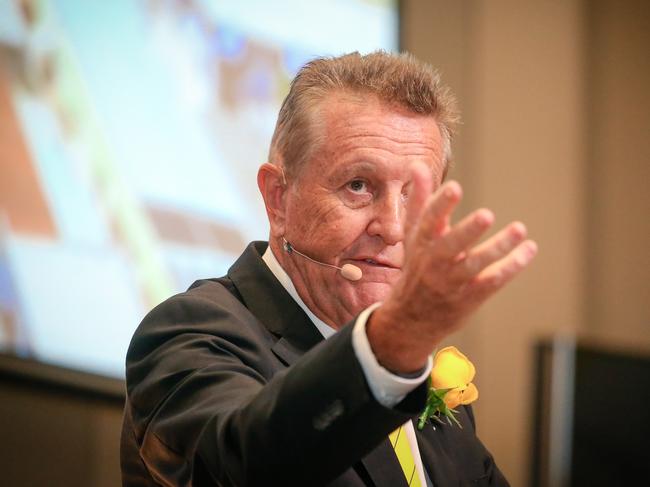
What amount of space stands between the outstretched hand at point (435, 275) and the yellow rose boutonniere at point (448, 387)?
609 millimetres

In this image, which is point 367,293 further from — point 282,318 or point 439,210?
point 439,210

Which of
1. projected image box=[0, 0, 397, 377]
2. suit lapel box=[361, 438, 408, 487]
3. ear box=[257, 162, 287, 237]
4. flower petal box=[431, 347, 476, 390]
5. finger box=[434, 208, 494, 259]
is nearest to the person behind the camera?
finger box=[434, 208, 494, 259]

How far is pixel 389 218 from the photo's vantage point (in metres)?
1.71

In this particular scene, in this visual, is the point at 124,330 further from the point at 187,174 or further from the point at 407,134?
the point at 407,134

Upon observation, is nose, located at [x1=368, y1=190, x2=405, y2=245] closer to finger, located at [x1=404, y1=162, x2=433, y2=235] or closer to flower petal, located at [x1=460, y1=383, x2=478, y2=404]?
flower petal, located at [x1=460, y1=383, x2=478, y2=404]

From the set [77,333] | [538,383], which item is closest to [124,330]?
[77,333]

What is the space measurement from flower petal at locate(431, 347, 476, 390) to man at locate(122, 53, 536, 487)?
0.11 m

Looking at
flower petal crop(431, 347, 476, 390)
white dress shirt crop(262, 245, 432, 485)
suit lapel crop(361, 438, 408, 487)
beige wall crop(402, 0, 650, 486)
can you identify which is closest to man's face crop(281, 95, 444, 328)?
flower petal crop(431, 347, 476, 390)

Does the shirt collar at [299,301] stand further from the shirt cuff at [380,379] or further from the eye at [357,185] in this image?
the shirt cuff at [380,379]

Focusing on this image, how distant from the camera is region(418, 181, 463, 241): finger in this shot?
3.56ft

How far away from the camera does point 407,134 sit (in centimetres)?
179

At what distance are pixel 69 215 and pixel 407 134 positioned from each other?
1850 millimetres

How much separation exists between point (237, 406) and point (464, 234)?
15.4 inches

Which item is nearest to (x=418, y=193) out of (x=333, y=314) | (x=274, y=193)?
(x=333, y=314)
